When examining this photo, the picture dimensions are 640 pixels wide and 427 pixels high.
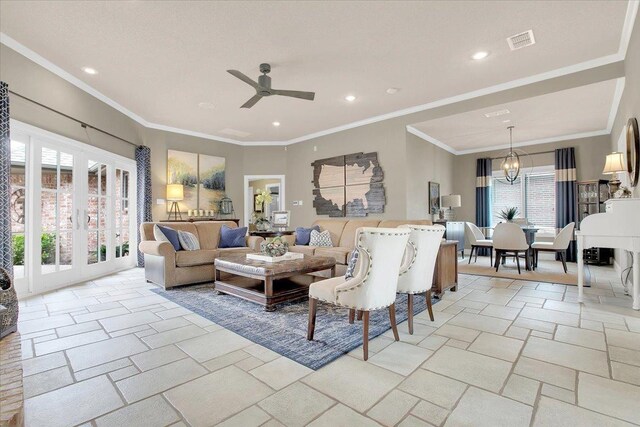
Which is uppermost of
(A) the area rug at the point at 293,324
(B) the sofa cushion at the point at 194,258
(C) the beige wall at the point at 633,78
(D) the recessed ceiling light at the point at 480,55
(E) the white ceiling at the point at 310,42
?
(E) the white ceiling at the point at 310,42

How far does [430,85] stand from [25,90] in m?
5.17

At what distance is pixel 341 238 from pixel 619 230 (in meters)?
3.58

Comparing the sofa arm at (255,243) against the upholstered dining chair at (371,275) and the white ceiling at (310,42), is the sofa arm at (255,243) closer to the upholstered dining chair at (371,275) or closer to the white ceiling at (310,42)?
the white ceiling at (310,42)

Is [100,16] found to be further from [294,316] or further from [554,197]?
[554,197]

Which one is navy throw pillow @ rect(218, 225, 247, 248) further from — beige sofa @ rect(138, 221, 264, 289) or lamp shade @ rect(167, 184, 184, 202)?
lamp shade @ rect(167, 184, 184, 202)

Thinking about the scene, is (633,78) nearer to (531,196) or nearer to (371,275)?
(371,275)

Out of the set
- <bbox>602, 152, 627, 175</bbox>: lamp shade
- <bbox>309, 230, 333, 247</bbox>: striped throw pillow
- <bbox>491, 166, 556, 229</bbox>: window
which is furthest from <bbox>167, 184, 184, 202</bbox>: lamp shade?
<bbox>491, 166, 556, 229</bbox>: window

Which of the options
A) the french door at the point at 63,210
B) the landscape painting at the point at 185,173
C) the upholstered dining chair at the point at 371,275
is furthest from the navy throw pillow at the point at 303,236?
the upholstered dining chair at the point at 371,275

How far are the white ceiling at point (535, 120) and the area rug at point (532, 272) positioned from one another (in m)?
2.64

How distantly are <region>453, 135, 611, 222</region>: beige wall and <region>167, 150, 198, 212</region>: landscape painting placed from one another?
654cm

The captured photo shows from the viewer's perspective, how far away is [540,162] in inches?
291

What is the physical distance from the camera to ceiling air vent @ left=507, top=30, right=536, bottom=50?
11.0ft

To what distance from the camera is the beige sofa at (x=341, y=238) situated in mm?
4742

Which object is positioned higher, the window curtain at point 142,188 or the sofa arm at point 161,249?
the window curtain at point 142,188
